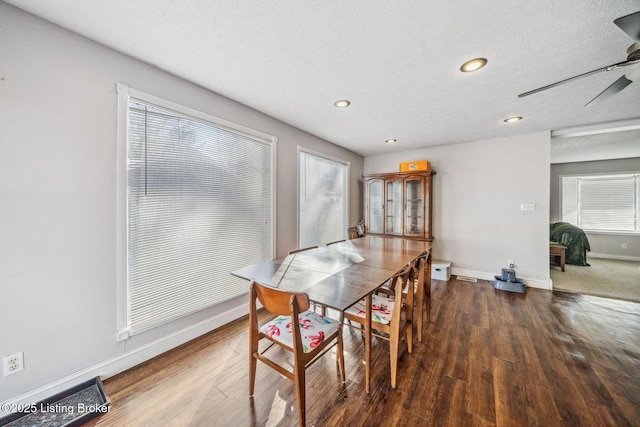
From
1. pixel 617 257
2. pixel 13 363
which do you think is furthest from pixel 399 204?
pixel 617 257

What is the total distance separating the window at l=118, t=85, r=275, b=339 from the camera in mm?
1736

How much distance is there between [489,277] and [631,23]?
355 cm

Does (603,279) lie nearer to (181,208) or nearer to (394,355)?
(394,355)

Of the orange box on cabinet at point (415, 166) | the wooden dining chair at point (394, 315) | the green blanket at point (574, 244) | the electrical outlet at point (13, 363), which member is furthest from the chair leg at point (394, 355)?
the green blanket at point (574, 244)

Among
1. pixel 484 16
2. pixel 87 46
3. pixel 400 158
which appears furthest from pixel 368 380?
pixel 400 158

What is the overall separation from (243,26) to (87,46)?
44.9 inches

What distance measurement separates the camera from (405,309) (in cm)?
177

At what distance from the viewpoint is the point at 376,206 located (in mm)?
4512

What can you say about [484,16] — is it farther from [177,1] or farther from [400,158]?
[400,158]

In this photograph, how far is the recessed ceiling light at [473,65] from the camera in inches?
67.6

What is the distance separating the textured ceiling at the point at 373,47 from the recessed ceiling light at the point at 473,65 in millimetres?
50

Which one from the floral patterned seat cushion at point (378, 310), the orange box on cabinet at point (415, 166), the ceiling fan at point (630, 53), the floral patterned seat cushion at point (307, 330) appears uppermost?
the ceiling fan at point (630, 53)

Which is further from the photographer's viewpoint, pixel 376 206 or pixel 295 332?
pixel 376 206

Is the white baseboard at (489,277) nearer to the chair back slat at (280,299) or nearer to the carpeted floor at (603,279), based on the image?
the carpeted floor at (603,279)
